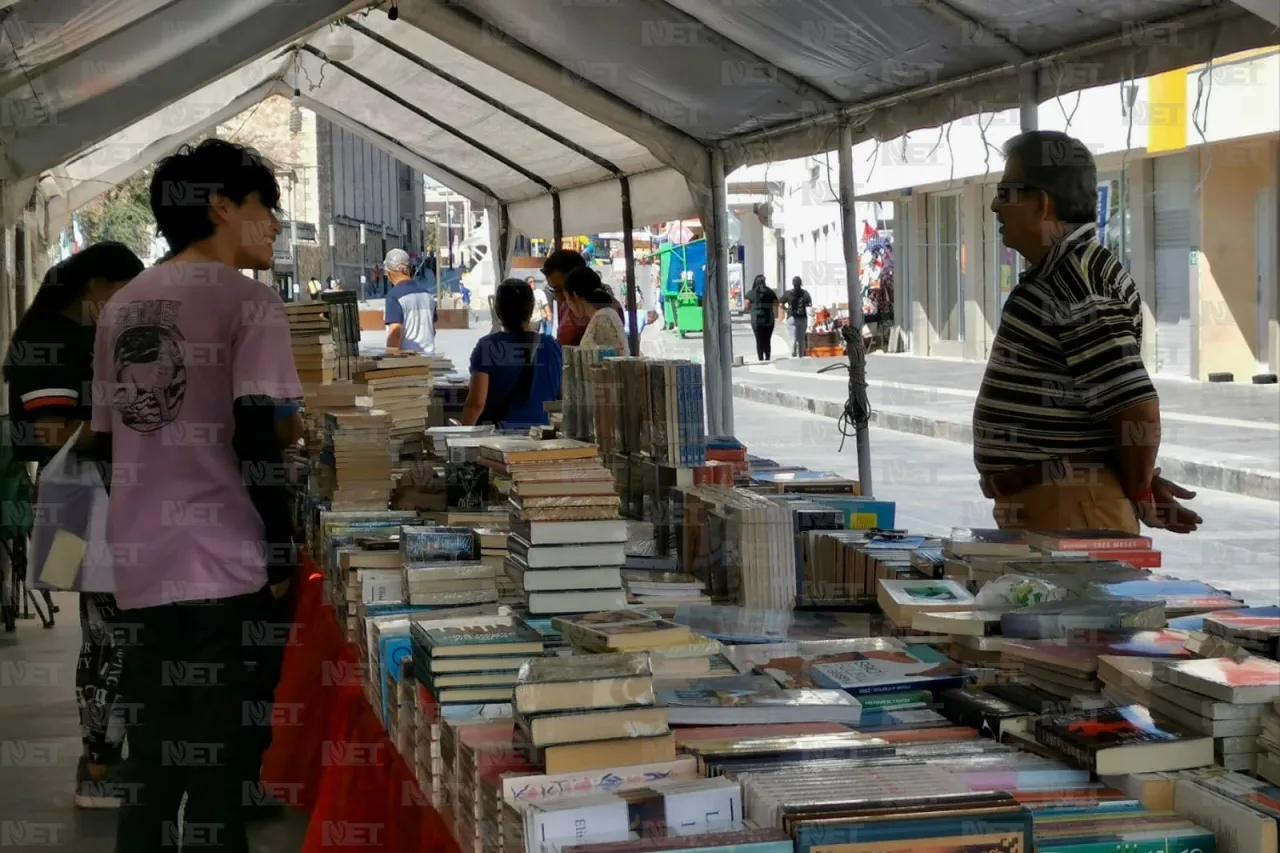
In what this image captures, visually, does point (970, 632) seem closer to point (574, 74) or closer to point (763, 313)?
point (574, 74)

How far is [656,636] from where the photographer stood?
2576mm

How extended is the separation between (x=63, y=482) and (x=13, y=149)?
406 cm

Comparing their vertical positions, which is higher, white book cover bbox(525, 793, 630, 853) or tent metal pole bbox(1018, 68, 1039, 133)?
tent metal pole bbox(1018, 68, 1039, 133)

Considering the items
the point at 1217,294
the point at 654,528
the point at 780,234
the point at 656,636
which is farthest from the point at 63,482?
Result: the point at 780,234

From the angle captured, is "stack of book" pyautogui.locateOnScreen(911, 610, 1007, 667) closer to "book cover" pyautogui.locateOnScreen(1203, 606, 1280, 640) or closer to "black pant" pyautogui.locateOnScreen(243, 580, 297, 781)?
"book cover" pyautogui.locateOnScreen(1203, 606, 1280, 640)

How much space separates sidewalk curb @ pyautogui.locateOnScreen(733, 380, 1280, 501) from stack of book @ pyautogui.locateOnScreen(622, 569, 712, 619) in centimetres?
814

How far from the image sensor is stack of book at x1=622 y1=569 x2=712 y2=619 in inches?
131

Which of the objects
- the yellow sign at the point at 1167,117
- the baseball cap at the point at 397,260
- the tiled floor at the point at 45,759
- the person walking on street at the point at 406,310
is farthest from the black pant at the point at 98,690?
the yellow sign at the point at 1167,117

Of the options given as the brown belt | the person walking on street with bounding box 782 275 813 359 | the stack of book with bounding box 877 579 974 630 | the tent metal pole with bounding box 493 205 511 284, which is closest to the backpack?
the brown belt

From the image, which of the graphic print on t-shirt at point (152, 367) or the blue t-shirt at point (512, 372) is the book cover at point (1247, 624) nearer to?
the graphic print on t-shirt at point (152, 367)

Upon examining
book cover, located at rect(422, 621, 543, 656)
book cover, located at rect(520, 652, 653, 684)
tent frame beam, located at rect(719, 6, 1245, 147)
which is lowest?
book cover, located at rect(422, 621, 543, 656)

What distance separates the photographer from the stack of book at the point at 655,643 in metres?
2.53

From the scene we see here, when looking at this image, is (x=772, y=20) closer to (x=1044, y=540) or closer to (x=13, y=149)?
(x=1044, y=540)

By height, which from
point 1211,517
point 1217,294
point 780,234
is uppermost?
point 780,234
